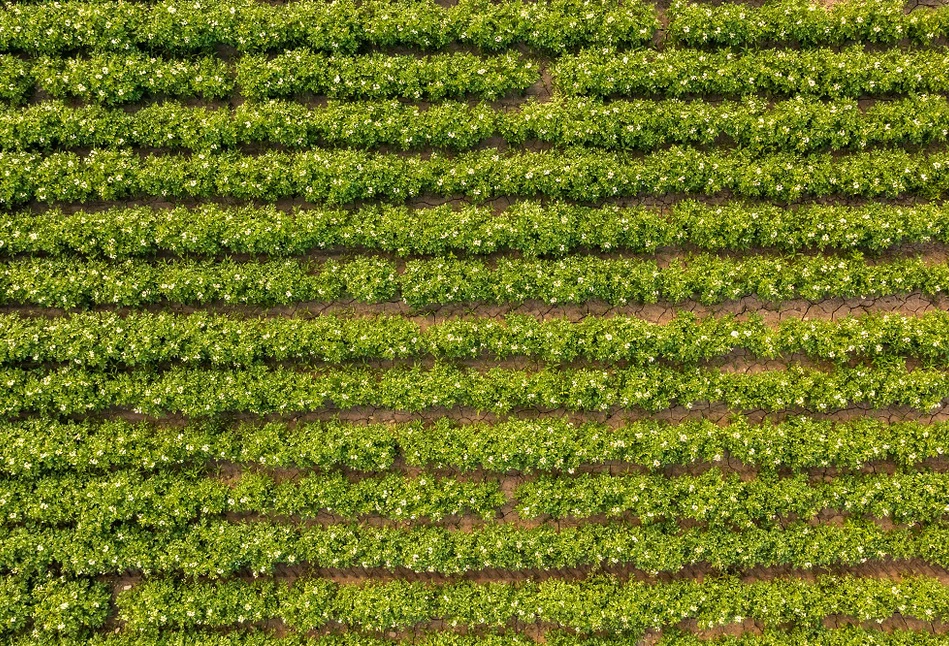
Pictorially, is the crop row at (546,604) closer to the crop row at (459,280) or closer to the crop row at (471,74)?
the crop row at (459,280)

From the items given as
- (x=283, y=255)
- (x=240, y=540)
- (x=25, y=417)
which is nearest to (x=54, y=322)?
(x=25, y=417)

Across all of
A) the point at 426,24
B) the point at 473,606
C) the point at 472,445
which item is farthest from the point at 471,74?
the point at 473,606

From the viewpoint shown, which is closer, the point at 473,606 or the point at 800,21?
the point at 473,606

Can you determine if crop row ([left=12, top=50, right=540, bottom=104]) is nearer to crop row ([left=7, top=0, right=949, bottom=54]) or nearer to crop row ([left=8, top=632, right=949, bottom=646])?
crop row ([left=7, top=0, right=949, bottom=54])

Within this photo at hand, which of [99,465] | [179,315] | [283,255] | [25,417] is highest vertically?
[283,255]

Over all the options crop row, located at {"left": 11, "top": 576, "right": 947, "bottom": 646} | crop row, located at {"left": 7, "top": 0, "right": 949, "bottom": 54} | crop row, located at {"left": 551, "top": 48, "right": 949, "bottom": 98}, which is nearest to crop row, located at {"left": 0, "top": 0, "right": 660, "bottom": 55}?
crop row, located at {"left": 7, "top": 0, "right": 949, "bottom": 54}

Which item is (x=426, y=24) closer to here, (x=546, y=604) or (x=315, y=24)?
(x=315, y=24)

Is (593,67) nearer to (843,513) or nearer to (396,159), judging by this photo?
(396,159)
